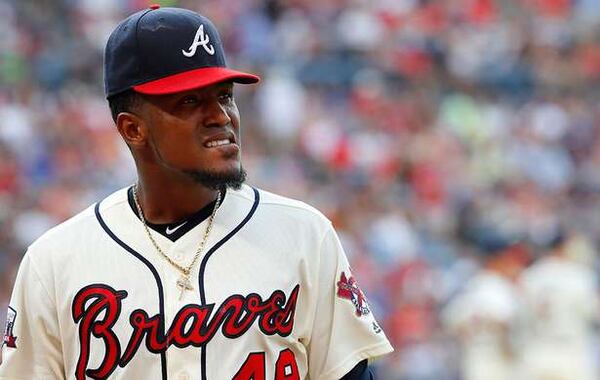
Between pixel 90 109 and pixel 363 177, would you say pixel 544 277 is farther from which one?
pixel 90 109

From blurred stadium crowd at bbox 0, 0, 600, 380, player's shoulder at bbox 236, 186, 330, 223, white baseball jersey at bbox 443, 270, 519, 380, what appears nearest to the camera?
player's shoulder at bbox 236, 186, 330, 223

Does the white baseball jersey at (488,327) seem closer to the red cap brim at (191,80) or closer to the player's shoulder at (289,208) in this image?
the player's shoulder at (289,208)

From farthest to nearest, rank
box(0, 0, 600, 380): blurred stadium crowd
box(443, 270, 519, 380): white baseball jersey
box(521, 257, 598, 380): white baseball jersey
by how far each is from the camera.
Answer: box(0, 0, 600, 380): blurred stadium crowd
box(443, 270, 519, 380): white baseball jersey
box(521, 257, 598, 380): white baseball jersey

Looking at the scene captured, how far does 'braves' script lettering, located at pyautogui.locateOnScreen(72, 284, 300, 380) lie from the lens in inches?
131

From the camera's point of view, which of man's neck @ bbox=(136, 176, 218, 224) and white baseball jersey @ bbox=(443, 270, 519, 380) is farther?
white baseball jersey @ bbox=(443, 270, 519, 380)

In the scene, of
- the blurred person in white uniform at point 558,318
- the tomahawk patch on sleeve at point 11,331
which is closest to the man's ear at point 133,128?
the tomahawk patch on sleeve at point 11,331

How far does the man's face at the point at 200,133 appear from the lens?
3305 millimetres

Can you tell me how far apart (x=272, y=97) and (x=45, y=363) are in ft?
31.6

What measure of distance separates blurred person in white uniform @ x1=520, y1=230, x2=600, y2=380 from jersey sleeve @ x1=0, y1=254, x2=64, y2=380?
707cm

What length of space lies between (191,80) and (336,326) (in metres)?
0.68

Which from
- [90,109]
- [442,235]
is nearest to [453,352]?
[442,235]

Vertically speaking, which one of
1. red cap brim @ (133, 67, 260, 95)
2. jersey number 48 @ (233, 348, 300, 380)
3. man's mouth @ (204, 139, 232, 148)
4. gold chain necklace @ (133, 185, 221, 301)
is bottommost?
jersey number 48 @ (233, 348, 300, 380)

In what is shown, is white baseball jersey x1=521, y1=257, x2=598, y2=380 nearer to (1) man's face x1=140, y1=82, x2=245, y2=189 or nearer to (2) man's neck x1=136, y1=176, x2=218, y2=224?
(2) man's neck x1=136, y1=176, x2=218, y2=224

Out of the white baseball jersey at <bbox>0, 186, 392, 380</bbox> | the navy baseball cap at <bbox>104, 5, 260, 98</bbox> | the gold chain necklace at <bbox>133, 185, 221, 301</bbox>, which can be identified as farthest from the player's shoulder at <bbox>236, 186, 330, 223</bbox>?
the navy baseball cap at <bbox>104, 5, 260, 98</bbox>
